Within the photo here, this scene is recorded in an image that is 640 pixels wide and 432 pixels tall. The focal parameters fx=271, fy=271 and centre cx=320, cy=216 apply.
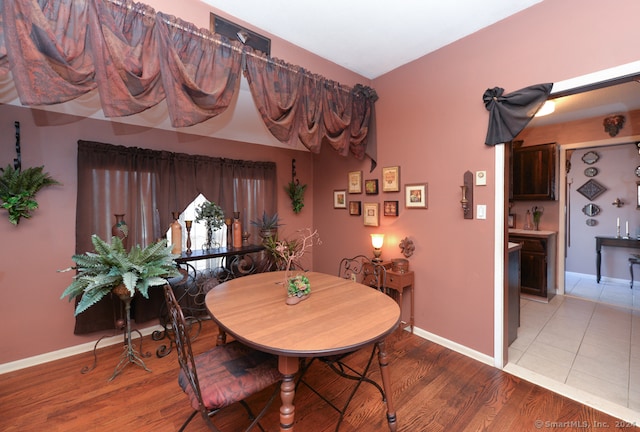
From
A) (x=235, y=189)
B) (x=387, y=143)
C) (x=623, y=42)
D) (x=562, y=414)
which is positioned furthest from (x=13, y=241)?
(x=623, y=42)

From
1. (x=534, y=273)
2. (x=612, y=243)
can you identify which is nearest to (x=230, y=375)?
(x=534, y=273)

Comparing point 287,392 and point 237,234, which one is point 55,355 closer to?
point 237,234

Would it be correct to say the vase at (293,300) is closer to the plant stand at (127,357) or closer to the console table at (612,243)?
the plant stand at (127,357)

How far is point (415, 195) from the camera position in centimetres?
284

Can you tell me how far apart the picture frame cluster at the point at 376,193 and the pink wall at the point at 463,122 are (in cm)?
7

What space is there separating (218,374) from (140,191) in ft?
7.27

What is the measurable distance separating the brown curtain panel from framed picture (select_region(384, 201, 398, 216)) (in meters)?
1.81

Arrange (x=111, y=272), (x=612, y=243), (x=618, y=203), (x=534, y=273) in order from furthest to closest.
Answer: (x=618, y=203) → (x=612, y=243) → (x=534, y=273) → (x=111, y=272)

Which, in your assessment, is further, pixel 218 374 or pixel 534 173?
pixel 534 173

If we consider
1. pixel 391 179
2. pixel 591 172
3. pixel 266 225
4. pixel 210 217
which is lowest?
pixel 266 225

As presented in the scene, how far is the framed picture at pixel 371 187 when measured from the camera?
325 cm

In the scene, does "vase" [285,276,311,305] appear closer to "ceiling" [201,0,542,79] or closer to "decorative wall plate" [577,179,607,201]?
"ceiling" [201,0,542,79]

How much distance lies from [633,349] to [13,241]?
554cm

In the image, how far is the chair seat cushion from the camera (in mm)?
1269
